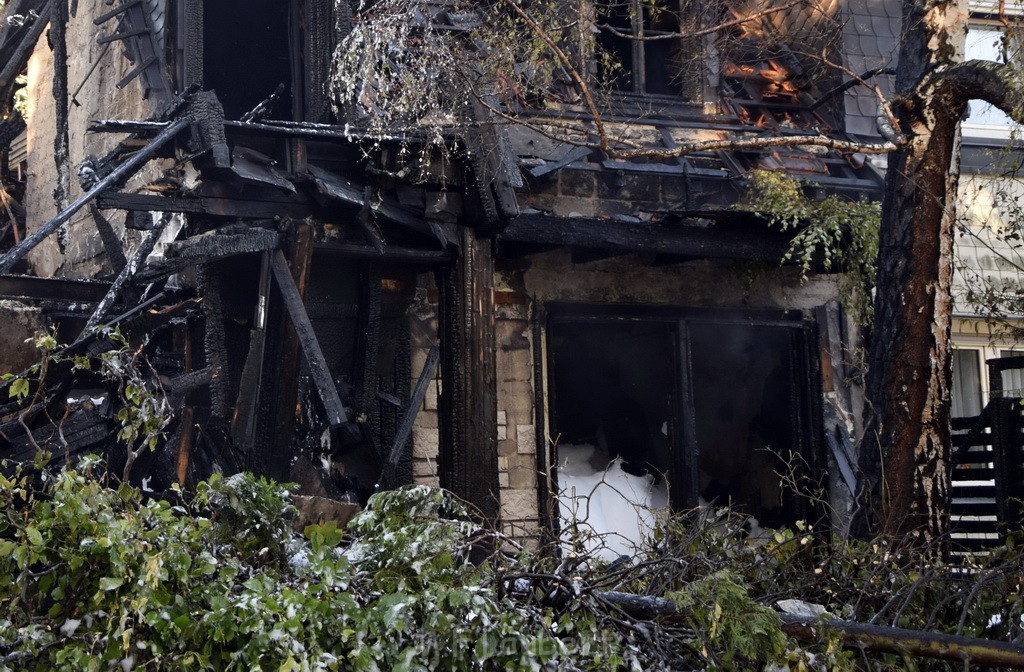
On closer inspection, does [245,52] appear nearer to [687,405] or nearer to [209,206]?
[209,206]

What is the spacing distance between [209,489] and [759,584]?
2506mm

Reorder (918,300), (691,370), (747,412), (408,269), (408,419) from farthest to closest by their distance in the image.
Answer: (747,412), (691,370), (408,269), (408,419), (918,300)

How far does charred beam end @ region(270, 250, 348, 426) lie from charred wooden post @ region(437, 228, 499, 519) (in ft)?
3.12

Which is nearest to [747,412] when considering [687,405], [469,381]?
[687,405]

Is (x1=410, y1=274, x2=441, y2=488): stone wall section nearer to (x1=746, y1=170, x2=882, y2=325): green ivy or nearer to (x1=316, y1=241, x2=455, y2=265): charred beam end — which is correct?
(x1=316, y1=241, x2=455, y2=265): charred beam end

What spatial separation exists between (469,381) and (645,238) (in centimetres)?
201

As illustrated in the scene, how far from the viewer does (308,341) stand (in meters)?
7.41

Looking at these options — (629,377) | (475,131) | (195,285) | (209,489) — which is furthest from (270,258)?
(629,377)

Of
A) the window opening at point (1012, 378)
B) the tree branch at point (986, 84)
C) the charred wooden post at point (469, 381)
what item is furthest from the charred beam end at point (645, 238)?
the window opening at point (1012, 378)

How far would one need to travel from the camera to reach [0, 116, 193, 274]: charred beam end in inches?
278

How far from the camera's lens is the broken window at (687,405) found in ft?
33.2

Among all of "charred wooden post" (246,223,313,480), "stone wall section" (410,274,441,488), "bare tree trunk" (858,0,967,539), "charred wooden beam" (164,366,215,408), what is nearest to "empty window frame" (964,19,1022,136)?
"bare tree trunk" (858,0,967,539)

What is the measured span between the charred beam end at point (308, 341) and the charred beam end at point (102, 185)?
1012mm

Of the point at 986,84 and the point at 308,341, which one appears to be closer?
the point at 986,84
